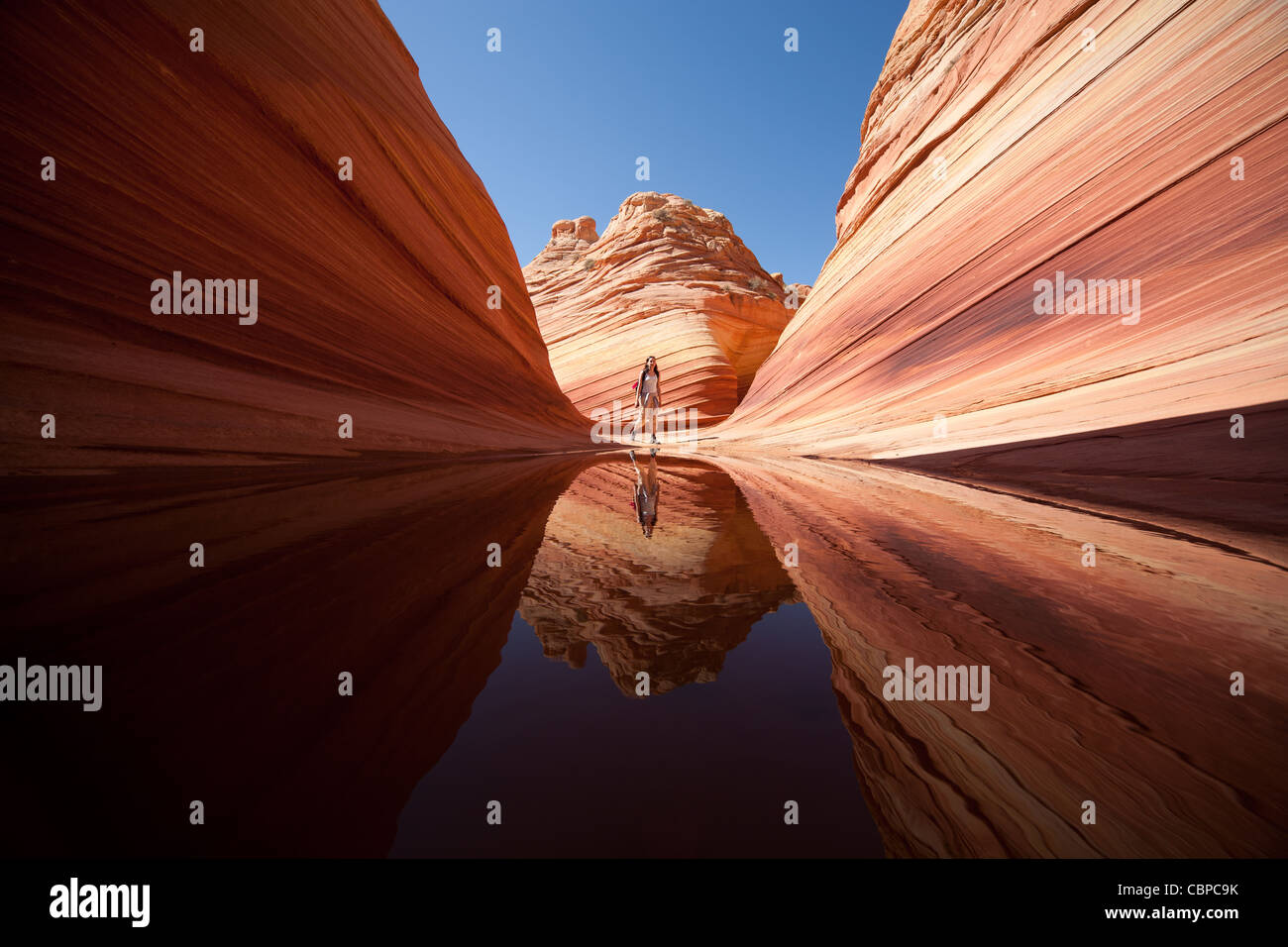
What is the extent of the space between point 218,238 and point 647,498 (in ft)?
16.8

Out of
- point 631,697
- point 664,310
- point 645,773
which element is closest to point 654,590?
point 631,697

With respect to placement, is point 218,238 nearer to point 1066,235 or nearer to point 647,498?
point 647,498

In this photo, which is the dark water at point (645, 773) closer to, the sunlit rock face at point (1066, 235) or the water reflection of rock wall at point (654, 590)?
the water reflection of rock wall at point (654, 590)

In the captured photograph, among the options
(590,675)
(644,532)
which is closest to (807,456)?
(644,532)

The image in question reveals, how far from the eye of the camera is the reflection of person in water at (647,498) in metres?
3.19

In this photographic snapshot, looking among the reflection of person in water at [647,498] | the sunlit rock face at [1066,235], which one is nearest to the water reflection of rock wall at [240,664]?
the reflection of person in water at [647,498]

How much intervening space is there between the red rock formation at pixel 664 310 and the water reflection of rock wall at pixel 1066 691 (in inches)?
642

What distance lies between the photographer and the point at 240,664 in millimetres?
1217

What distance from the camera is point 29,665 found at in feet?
3.78

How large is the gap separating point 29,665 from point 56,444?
3666mm
